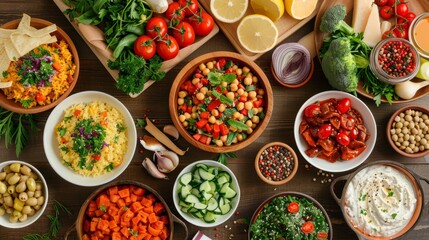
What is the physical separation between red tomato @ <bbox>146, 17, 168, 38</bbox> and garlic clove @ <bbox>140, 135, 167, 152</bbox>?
2.28 ft

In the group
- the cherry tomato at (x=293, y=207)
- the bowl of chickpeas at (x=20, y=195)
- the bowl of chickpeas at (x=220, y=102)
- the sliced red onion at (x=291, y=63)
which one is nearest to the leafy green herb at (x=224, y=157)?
the bowl of chickpeas at (x=220, y=102)

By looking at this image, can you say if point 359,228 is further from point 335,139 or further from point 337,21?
point 337,21

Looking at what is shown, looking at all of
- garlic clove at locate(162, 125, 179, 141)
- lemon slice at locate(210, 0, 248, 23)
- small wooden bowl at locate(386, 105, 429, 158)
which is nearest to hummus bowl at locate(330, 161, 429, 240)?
small wooden bowl at locate(386, 105, 429, 158)

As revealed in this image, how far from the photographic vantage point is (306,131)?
12.4 ft

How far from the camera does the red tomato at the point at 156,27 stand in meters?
3.64

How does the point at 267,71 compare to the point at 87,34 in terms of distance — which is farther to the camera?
the point at 267,71

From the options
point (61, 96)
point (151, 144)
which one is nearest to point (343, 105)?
point (151, 144)

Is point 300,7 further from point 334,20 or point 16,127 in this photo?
point 16,127

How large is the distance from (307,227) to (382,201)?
0.55 metres

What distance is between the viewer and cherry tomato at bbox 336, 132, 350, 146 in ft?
12.2

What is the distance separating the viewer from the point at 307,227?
3.68 m

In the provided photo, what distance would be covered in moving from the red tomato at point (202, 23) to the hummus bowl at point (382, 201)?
133 cm

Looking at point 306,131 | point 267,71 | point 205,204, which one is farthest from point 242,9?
point 205,204

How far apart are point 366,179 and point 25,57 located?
2365mm
